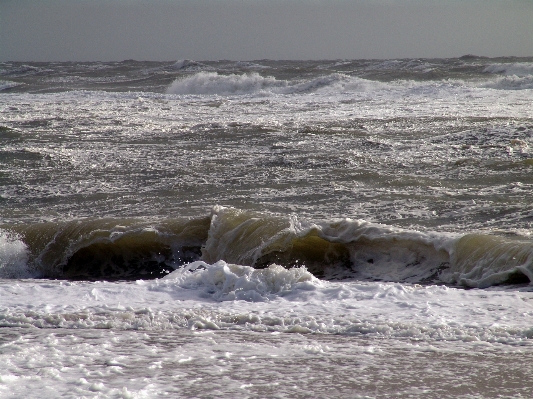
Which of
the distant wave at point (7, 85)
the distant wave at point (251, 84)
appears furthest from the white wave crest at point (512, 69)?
the distant wave at point (7, 85)

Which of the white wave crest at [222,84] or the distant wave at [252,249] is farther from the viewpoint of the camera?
the white wave crest at [222,84]

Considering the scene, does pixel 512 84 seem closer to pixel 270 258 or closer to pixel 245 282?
pixel 270 258

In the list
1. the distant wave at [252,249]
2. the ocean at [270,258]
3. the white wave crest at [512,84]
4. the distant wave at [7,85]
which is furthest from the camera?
the distant wave at [7,85]

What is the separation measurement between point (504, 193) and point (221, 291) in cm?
421

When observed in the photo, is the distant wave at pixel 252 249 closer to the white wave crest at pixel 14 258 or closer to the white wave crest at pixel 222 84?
the white wave crest at pixel 14 258

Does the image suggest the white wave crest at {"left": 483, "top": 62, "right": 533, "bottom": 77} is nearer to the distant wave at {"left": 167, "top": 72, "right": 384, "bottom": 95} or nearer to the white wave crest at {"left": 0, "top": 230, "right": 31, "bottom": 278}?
the distant wave at {"left": 167, "top": 72, "right": 384, "bottom": 95}

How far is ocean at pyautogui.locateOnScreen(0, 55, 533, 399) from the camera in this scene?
2.61m

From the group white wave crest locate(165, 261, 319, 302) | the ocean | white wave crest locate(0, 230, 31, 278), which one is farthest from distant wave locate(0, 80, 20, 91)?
white wave crest locate(165, 261, 319, 302)

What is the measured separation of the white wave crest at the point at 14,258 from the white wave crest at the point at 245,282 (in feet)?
6.68

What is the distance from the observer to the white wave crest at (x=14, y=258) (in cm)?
538

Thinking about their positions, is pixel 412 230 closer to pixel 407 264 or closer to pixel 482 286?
pixel 407 264

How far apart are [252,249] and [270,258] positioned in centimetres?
18

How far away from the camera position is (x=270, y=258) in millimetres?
5199

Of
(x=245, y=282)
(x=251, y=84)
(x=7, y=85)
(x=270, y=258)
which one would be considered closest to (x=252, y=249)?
(x=270, y=258)
